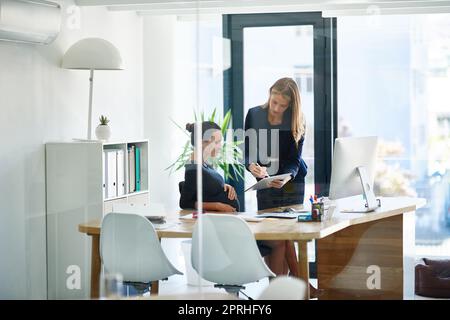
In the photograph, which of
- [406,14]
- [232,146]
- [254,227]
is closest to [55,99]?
[232,146]

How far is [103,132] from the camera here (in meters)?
5.16

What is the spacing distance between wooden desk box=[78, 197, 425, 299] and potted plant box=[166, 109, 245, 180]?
63 centimetres

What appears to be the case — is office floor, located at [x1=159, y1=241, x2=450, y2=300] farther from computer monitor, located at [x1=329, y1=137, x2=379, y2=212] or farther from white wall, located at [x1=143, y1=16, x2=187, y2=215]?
computer monitor, located at [x1=329, y1=137, x2=379, y2=212]

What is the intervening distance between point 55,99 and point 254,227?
146 centimetres

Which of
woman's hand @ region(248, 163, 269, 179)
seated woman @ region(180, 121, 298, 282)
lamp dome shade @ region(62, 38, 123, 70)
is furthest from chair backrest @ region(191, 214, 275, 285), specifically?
lamp dome shade @ region(62, 38, 123, 70)

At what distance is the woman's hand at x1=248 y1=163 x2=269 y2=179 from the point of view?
4.98 metres

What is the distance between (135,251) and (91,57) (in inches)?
47.3

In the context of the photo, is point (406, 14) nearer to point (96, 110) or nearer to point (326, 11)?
point (326, 11)

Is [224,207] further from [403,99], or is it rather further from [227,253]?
[403,99]

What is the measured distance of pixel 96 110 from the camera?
5.18 meters

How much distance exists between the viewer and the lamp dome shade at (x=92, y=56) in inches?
203

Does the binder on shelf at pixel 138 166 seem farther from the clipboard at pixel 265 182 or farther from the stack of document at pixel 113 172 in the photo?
the clipboard at pixel 265 182

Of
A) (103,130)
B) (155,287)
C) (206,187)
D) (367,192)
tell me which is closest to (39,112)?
(103,130)

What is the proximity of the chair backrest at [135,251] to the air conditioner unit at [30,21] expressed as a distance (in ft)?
3.82
